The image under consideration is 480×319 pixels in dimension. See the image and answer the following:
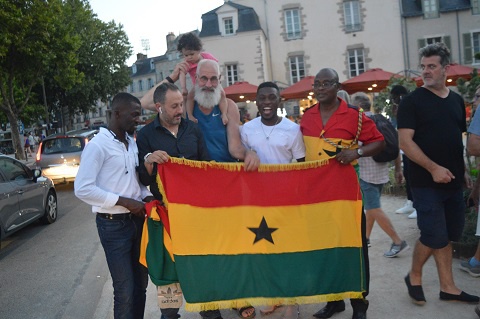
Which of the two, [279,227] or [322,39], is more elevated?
[322,39]

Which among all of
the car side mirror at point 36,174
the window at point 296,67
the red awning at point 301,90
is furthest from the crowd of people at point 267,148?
the window at point 296,67

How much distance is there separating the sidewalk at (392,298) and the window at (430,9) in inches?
1266

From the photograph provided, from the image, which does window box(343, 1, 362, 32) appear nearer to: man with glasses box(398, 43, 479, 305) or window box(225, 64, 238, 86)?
window box(225, 64, 238, 86)

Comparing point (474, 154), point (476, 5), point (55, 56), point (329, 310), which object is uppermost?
point (476, 5)

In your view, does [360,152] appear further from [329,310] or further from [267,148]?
[329,310]

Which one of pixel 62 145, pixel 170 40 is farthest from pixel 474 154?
pixel 170 40

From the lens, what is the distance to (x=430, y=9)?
3409 cm

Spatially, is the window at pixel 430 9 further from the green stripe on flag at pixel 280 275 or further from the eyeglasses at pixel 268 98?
the green stripe on flag at pixel 280 275

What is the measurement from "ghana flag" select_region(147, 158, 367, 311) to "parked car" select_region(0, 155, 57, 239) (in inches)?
205

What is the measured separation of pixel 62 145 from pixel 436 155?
13016 millimetres

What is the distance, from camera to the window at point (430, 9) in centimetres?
3403

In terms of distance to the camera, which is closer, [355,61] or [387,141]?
[387,141]

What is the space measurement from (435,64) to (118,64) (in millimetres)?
42845

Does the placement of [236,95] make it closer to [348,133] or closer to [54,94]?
[348,133]
